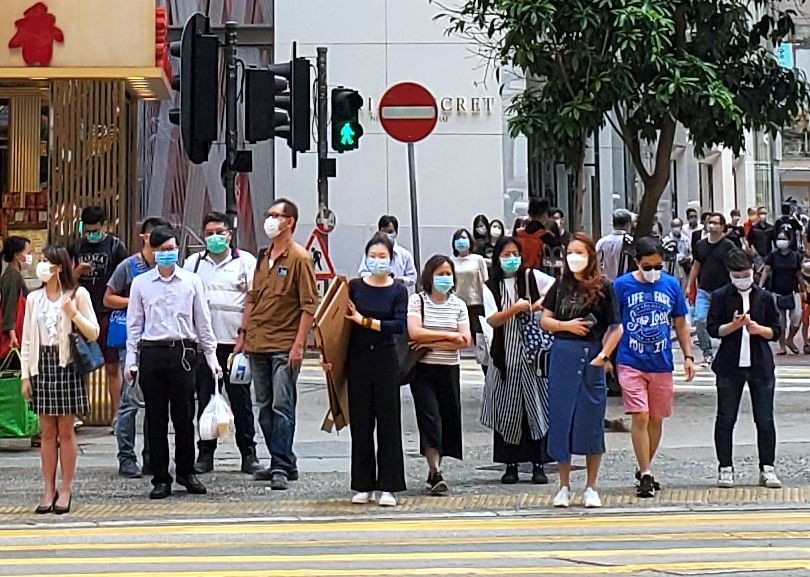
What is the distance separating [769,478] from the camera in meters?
10.2

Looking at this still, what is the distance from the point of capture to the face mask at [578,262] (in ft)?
31.2

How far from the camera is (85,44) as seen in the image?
13.1 m

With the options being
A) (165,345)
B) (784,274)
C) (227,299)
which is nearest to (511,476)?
(227,299)

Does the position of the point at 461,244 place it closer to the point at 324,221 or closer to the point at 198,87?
the point at 324,221

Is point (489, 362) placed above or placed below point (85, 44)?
below

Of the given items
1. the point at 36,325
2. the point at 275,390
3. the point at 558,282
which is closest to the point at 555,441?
the point at 558,282

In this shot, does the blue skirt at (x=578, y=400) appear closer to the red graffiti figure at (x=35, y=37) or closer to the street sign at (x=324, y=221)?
the red graffiti figure at (x=35, y=37)

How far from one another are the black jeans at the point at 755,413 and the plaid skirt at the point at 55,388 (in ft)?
15.2

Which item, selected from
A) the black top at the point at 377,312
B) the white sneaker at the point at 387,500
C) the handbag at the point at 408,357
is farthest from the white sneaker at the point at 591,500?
the black top at the point at 377,312

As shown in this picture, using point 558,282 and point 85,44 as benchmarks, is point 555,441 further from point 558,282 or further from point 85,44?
point 85,44

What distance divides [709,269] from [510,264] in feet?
22.9

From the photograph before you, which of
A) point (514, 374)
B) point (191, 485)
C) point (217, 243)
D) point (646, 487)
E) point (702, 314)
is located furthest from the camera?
point (702, 314)

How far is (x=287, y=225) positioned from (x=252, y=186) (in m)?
11.3

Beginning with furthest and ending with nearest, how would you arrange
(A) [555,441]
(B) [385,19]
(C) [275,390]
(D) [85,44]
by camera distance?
(B) [385,19] < (D) [85,44] < (C) [275,390] < (A) [555,441]
